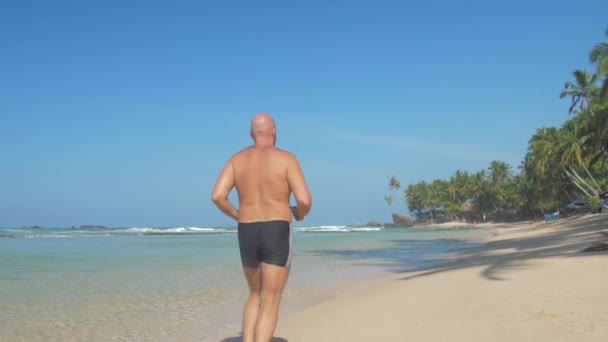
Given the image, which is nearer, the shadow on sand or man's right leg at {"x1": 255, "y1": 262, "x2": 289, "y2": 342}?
man's right leg at {"x1": 255, "y1": 262, "x2": 289, "y2": 342}

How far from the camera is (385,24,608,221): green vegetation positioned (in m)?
31.7

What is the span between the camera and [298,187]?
3.23 metres

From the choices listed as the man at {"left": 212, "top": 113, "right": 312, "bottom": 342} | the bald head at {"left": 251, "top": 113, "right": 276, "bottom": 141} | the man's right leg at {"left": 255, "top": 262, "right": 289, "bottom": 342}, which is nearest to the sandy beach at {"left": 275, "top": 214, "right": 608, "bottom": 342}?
the man's right leg at {"left": 255, "top": 262, "right": 289, "bottom": 342}

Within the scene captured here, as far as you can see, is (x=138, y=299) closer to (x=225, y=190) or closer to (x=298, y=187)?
(x=225, y=190)

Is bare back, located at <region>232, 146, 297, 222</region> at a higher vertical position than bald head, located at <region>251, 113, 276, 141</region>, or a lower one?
lower

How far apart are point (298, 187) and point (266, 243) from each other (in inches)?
15.9

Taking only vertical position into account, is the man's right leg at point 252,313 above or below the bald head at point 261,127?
below

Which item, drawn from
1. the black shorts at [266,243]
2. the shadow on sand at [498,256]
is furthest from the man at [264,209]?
the shadow on sand at [498,256]

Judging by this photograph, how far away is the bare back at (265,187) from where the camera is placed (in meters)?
3.21

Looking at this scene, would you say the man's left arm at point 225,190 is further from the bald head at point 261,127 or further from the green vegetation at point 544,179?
the green vegetation at point 544,179

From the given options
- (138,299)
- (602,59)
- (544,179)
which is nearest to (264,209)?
(138,299)

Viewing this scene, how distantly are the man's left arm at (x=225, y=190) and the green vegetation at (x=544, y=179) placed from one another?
23515 mm

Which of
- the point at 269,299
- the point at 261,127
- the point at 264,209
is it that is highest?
the point at 261,127

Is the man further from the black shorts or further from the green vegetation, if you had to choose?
the green vegetation
